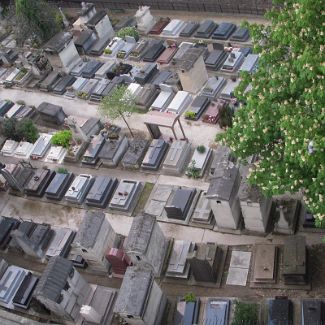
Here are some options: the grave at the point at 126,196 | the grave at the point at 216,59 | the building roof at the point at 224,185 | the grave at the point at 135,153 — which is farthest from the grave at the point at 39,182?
the grave at the point at 216,59

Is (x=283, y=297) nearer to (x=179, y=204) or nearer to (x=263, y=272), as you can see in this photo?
(x=263, y=272)

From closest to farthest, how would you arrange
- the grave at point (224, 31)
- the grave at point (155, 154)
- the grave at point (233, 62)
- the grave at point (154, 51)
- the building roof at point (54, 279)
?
1. the building roof at point (54, 279)
2. the grave at point (155, 154)
3. the grave at point (233, 62)
4. the grave at point (224, 31)
5. the grave at point (154, 51)

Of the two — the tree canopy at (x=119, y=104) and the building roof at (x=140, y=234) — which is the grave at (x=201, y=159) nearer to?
the tree canopy at (x=119, y=104)

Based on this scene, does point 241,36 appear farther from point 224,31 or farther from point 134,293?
point 134,293

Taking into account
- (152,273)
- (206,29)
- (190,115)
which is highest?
(206,29)

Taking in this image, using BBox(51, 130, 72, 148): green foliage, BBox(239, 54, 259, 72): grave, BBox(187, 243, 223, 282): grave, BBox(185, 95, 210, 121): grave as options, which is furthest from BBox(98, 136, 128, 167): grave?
BBox(239, 54, 259, 72): grave

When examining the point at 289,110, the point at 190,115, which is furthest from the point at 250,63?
the point at 289,110

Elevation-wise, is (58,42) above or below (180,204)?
above
